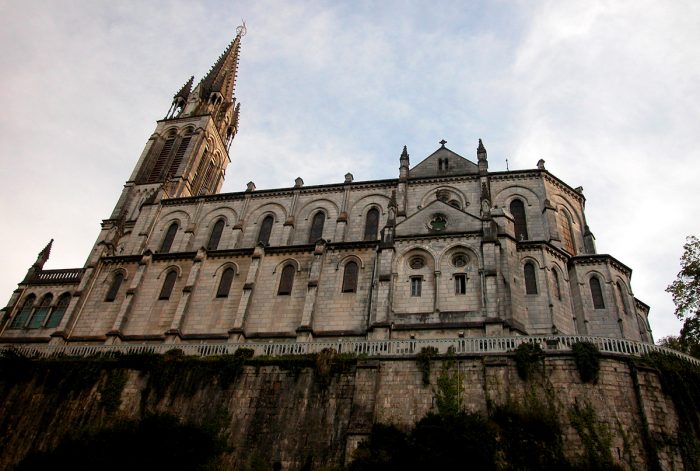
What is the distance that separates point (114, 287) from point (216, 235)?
7.95 m

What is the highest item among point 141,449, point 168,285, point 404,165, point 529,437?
→ point 404,165

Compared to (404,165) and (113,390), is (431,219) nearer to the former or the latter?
(404,165)

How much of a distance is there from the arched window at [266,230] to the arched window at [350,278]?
890cm

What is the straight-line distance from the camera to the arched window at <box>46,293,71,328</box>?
118 ft

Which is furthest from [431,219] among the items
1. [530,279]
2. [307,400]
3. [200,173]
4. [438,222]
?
[200,173]

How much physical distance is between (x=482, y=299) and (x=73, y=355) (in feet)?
70.5

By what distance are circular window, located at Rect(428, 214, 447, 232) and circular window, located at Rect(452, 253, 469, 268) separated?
226 centimetres

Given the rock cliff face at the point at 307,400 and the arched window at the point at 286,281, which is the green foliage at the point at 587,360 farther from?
the arched window at the point at 286,281

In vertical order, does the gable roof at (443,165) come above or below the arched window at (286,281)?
above

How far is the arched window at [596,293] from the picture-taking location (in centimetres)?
2948

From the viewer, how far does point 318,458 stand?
2016 cm

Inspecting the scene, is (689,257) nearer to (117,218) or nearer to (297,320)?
(297,320)

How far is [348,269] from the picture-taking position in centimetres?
3155

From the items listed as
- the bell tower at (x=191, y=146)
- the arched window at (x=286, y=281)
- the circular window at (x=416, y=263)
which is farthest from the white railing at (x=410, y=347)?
the bell tower at (x=191, y=146)
